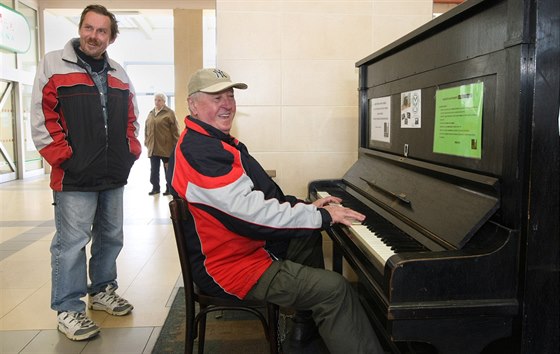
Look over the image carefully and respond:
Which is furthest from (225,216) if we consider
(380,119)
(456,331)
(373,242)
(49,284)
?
(49,284)

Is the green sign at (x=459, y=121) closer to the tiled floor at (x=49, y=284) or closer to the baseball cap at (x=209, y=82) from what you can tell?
the baseball cap at (x=209, y=82)

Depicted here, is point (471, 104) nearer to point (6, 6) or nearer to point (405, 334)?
point (405, 334)

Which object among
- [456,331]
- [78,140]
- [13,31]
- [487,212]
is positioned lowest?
[456,331]

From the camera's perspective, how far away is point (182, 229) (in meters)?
1.77

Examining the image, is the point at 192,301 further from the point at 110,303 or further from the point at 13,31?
the point at 13,31

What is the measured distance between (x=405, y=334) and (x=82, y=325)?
1.84 m

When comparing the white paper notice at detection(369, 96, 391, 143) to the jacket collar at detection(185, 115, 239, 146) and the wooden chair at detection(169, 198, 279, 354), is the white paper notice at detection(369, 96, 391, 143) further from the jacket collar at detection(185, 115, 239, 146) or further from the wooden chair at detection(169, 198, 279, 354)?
the wooden chair at detection(169, 198, 279, 354)

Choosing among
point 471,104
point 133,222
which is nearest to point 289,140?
point 471,104

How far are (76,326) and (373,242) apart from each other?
5.60ft

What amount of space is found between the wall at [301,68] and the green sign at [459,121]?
1.54 metres

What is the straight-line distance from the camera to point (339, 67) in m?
3.15

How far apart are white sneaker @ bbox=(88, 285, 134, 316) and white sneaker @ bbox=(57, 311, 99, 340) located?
Result: 250 mm

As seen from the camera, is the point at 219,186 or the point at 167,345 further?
the point at 167,345

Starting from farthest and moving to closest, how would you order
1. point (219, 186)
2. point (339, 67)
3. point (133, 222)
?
point (133, 222), point (339, 67), point (219, 186)
